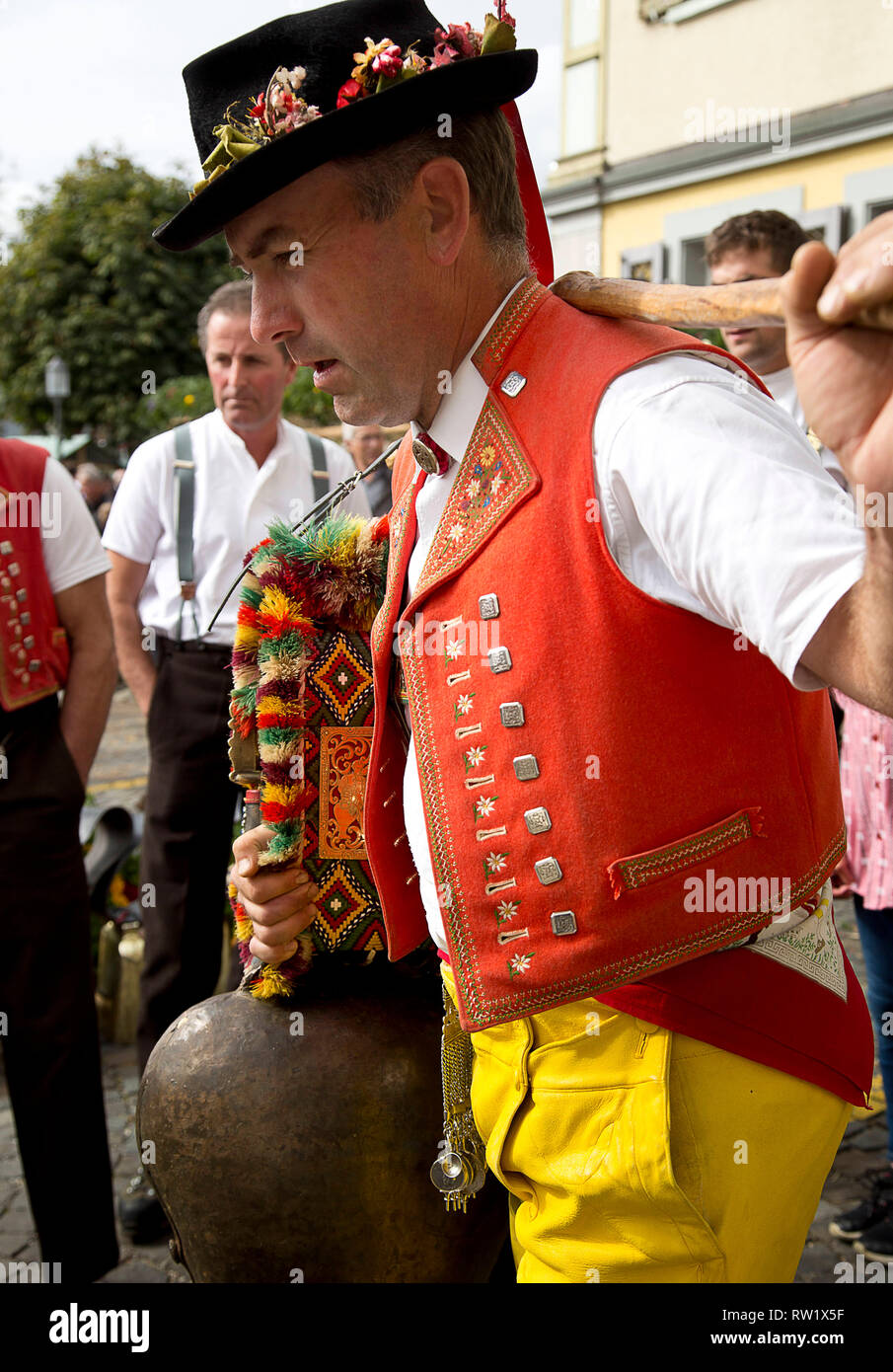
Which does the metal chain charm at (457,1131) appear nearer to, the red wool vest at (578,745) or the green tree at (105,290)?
the red wool vest at (578,745)

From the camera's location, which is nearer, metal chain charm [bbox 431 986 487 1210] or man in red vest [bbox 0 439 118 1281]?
metal chain charm [bbox 431 986 487 1210]

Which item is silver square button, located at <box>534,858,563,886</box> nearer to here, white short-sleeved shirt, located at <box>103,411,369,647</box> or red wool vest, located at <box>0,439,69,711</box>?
red wool vest, located at <box>0,439,69,711</box>

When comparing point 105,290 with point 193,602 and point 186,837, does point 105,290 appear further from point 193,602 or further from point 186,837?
point 186,837

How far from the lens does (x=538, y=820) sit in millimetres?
1295

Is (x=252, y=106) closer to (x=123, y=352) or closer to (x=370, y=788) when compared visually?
(x=370, y=788)

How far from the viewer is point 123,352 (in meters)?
27.4

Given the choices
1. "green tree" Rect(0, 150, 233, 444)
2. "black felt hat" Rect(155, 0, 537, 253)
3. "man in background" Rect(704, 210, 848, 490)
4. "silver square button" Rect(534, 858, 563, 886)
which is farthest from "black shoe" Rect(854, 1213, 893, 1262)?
"green tree" Rect(0, 150, 233, 444)

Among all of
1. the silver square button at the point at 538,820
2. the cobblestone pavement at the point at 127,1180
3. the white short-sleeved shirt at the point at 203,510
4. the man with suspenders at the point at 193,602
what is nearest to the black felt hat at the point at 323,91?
the silver square button at the point at 538,820

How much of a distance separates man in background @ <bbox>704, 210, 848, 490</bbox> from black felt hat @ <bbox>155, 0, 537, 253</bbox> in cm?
195

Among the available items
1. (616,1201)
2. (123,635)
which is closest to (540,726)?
(616,1201)

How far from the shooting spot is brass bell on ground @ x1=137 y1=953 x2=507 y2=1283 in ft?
5.42

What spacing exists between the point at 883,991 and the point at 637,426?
8.01ft

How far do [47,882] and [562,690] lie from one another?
2.04 m

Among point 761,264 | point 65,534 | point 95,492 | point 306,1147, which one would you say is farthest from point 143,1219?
point 95,492
